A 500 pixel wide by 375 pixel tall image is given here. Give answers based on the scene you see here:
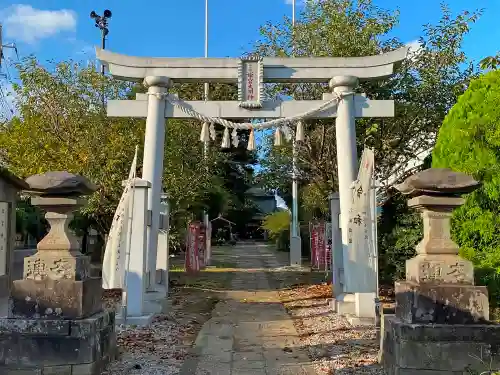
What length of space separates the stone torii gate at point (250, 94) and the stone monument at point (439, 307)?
4.09 metres

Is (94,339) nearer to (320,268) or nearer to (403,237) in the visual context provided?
(403,237)

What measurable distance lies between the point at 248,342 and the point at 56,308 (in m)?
2.92

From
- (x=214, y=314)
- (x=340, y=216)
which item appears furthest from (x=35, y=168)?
(x=340, y=216)

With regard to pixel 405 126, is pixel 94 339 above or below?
below

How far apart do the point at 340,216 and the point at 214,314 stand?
2980mm

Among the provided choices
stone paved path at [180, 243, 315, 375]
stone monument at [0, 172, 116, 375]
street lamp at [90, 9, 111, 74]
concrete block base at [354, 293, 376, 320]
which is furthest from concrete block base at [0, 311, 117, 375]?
street lamp at [90, 9, 111, 74]

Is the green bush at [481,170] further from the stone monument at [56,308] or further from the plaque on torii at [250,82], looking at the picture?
the stone monument at [56,308]

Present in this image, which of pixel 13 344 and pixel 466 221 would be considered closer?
pixel 13 344

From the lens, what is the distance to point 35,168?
12.1 metres

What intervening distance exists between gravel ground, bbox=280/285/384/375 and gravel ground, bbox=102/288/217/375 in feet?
5.41

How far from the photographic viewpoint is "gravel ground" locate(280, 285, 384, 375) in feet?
19.9

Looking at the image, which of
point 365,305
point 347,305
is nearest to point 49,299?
point 365,305

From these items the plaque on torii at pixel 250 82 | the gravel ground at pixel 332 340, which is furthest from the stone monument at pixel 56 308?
the plaque on torii at pixel 250 82

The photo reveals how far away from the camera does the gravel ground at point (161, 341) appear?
600 centimetres
